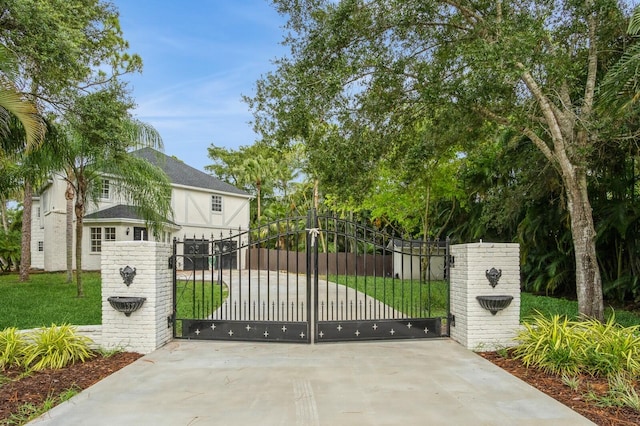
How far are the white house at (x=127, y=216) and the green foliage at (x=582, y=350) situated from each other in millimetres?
14018

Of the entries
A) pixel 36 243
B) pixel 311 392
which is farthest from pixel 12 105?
pixel 36 243

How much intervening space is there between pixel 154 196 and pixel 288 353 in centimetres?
882

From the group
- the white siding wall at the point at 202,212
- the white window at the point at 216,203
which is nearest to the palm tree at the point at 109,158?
the white siding wall at the point at 202,212

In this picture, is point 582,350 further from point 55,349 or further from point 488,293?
point 55,349

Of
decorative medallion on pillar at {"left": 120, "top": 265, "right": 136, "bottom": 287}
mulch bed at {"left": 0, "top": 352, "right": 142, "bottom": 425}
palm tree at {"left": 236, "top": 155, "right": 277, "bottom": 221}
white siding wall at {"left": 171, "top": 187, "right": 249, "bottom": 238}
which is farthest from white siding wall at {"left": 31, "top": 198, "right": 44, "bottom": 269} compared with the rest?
mulch bed at {"left": 0, "top": 352, "right": 142, "bottom": 425}

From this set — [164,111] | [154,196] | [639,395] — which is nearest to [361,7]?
[639,395]

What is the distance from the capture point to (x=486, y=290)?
245 inches

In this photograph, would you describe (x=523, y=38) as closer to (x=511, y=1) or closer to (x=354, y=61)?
(x=511, y=1)

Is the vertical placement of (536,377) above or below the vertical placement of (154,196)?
below

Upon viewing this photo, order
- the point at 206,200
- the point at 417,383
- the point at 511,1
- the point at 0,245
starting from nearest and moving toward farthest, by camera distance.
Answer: the point at 417,383, the point at 511,1, the point at 0,245, the point at 206,200

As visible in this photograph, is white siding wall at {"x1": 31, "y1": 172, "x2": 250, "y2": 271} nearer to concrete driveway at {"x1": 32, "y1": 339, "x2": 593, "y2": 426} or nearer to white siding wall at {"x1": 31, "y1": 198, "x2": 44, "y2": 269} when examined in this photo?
white siding wall at {"x1": 31, "y1": 198, "x2": 44, "y2": 269}

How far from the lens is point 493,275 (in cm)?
620

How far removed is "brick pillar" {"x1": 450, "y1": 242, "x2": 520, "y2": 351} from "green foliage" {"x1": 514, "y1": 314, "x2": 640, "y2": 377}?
1.41 ft

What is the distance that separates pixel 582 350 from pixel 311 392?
10.4 feet
